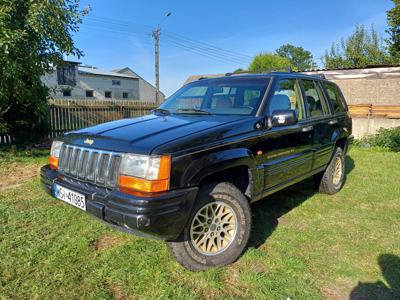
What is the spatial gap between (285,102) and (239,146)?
3.99 feet

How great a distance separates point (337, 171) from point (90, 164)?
424 centimetres

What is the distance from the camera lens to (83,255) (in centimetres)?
318

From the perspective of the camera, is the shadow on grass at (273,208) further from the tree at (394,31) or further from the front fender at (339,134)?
the tree at (394,31)

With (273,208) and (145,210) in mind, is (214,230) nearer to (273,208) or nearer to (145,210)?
(145,210)

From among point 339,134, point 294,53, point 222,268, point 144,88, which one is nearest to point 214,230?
point 222,268

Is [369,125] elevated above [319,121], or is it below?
below

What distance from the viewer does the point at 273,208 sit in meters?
4.65

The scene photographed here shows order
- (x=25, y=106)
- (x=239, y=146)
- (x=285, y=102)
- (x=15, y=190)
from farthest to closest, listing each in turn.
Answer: (x=25, y=106) < (x=15, y=190) < (x=285, y=102) < (x=239, y=146)

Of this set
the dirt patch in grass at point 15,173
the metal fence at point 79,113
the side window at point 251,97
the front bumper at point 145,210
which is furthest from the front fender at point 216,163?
the metal fence at point 79,113

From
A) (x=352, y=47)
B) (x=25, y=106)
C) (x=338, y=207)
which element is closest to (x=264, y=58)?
(x=352, y=47)

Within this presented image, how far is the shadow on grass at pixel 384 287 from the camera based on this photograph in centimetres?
266

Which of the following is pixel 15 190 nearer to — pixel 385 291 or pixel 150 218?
pixel 150 218

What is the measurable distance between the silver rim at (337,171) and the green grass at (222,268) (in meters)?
0.73

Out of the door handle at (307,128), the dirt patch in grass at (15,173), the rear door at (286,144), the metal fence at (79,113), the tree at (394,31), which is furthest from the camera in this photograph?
the tree at (394,31)
